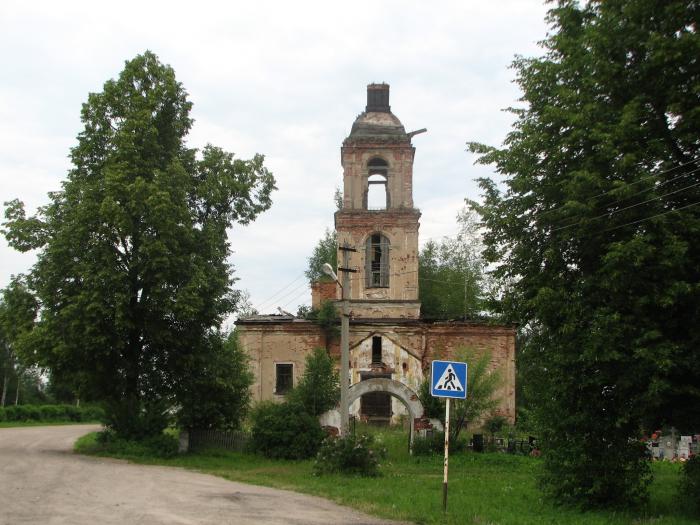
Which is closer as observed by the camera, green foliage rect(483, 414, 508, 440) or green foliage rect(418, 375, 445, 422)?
green foliage rect(418, 375, 445, 422)

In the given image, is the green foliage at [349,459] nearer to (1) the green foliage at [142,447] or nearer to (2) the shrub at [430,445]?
(2) the shrub at [430,445]

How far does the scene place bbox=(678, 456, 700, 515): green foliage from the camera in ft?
40.5

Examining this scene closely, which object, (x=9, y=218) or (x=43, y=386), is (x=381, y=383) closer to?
(x=9, y=218)

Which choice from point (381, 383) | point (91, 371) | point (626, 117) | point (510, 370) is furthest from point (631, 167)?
point (510, 370)

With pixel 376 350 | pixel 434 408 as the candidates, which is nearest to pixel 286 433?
pixel 434 408

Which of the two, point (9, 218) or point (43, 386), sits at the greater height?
point (9, 218)

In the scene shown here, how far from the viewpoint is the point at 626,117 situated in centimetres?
1192

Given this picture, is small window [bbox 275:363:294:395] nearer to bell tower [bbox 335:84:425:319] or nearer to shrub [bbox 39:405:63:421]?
bell tower [bbox 335:84:425:319]

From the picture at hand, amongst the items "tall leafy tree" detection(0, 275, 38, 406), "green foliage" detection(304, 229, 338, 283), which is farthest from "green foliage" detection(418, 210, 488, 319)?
"tall leafy tree" detection(0, 275, 38, 406)

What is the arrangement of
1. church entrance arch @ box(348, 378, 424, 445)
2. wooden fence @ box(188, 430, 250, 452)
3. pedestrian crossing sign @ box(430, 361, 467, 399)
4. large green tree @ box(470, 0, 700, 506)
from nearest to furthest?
large green tree @ box(470, 0, 700, 506) → pedestrian crossing sign @ box(430, 361, 467, 399) → wooden fence @ box(188, 430, 250, 452) → church entrance arch @ box(348, 378, 424, 445)

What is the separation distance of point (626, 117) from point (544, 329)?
13.6 ft

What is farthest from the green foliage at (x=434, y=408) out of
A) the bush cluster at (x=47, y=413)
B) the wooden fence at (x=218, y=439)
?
the bush cluster at (x=47, y=413)

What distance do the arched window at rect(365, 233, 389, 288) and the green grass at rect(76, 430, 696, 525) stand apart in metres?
11.0

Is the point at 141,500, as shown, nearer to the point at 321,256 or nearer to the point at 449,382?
the point at 449,382
